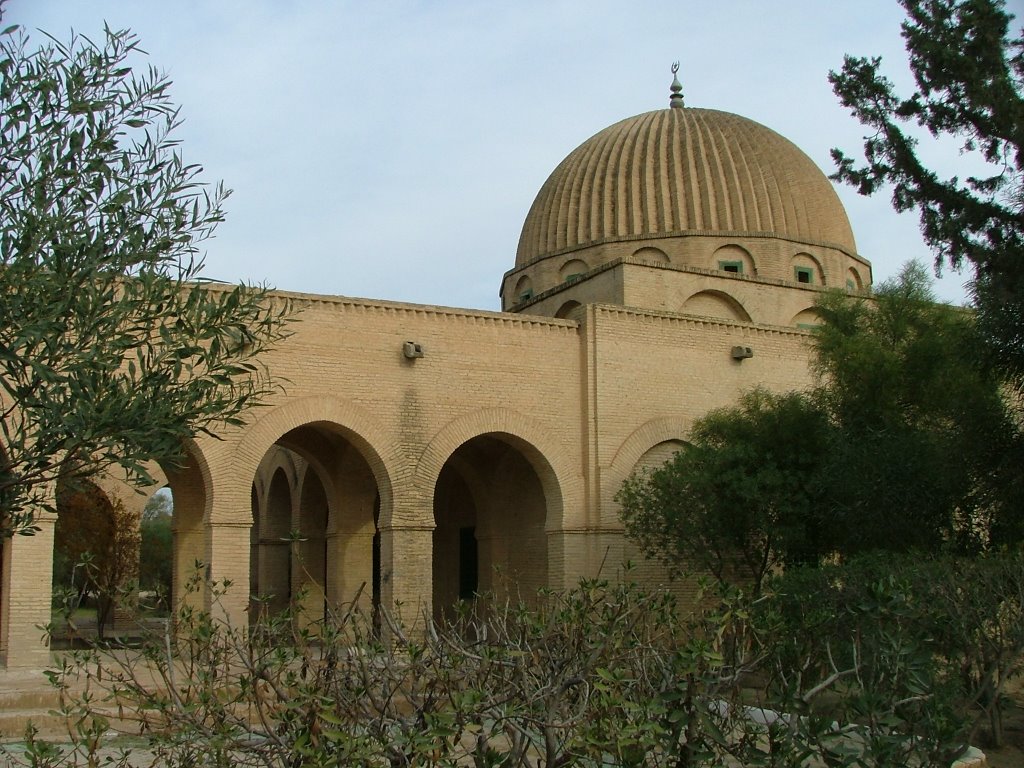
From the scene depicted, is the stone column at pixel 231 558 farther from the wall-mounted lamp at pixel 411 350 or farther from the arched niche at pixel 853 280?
the arched niche at pixel 853 280

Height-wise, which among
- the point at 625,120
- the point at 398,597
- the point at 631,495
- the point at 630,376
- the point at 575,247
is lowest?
the point at 398,597

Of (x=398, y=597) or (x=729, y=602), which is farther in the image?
(x=398, y=597)

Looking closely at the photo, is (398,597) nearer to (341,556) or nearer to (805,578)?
(341,556)

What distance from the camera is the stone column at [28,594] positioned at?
12.4m

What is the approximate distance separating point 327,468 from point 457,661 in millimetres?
12656

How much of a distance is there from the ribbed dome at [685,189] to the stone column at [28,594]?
11682mm

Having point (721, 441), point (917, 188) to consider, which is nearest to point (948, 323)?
point (721, 441)

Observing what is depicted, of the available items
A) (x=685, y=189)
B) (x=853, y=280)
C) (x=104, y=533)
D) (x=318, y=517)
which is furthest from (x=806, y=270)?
(x=104, y=533)

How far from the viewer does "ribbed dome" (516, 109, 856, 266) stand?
21.0 meters

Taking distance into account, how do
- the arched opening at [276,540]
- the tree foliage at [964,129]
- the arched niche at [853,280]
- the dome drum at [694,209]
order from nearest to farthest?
the tree foliage at [964,129] < the dome drum at [694,209] < the arched opening at [276,540] < the arched niche at [853,280]

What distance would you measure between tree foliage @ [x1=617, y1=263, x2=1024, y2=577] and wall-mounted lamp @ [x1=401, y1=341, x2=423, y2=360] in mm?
3228

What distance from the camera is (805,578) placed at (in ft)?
34.9

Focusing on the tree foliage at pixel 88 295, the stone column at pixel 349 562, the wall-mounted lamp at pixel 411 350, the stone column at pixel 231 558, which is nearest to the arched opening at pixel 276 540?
the stone column at pixel 349 562

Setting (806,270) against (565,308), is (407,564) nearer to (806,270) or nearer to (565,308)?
(565,308)
